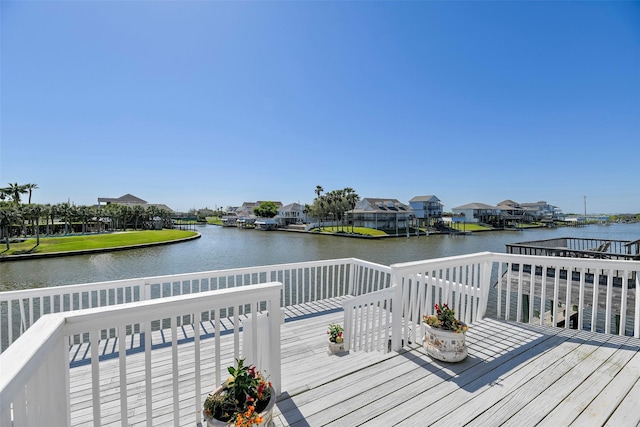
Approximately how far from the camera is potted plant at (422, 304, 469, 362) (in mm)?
2393

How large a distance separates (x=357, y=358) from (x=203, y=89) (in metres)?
12.9

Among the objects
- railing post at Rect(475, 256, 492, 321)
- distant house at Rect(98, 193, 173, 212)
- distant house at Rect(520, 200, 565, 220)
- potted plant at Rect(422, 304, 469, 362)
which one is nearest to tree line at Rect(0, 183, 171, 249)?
distant house at Rect(98, 193, 173, 212)

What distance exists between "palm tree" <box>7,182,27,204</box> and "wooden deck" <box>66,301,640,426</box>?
47390 mm

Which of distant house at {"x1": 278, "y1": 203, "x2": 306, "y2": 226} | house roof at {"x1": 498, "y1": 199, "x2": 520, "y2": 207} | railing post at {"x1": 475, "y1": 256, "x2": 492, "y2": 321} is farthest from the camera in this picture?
house roof at {"x1": 498, "y1": 199, "x2": 520, "y2": 207}

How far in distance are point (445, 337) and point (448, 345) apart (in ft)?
0.24

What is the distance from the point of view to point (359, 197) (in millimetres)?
50625

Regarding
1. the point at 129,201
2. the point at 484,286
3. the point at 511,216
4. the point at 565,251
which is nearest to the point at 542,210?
the point at 511,216

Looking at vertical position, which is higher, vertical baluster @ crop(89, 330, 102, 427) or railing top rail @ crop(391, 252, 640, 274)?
railing top rail @ crop(391, 252, 640, 274)

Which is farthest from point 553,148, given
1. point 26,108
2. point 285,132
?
point 26,108

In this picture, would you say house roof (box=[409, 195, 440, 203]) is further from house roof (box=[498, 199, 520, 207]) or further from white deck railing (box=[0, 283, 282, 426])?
white deck railing (box=[0, 283, 282, 426])

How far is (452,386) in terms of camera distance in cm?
209

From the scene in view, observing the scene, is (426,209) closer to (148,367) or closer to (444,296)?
(444,296)

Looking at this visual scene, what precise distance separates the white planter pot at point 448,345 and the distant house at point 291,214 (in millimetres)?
53225

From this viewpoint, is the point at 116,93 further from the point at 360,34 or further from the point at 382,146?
the point at 382,146
